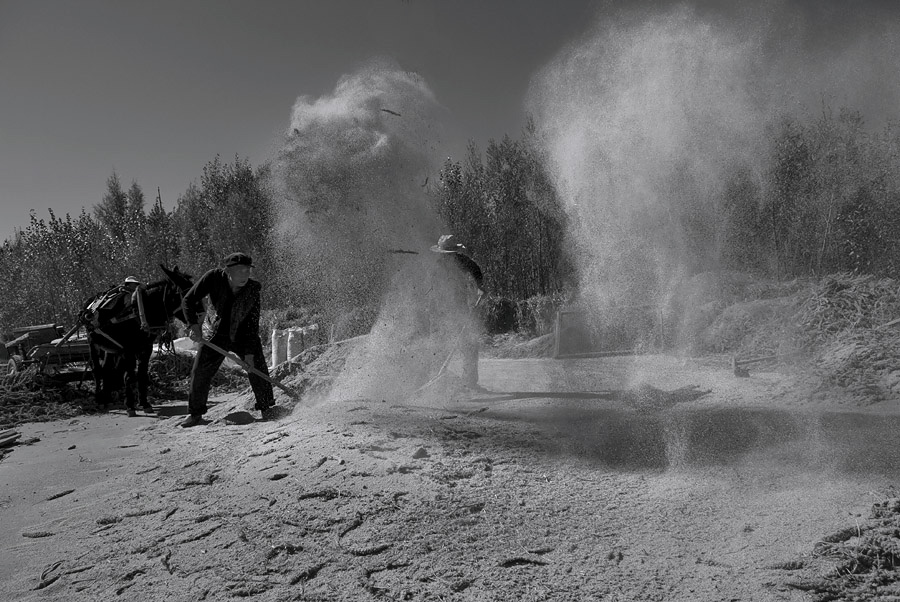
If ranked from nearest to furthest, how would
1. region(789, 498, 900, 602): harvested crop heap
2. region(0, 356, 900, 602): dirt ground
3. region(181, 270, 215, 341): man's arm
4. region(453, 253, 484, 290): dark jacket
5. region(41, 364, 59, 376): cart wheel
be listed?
region(789, 498, 900, 602): harvested crop heap
region(0, 356, 900, 602): dirt ground
region(181, 270, 215, 341): man's arm
region(453, 253, 484, 290): dark jacket
region(41, 364, 59, 376): cart wheel

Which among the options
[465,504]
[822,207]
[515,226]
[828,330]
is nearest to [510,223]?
[515,226]

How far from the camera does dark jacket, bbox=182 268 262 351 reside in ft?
21.1

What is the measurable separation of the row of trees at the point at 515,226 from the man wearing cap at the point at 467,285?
1.15m

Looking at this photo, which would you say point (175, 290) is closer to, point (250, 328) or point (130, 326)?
point (130, 326)

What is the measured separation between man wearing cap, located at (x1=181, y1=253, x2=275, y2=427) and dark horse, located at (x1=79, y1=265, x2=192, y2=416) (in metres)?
1.83

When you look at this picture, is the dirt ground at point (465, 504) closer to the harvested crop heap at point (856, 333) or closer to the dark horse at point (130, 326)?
the harvested crop heap at point (856, 333)

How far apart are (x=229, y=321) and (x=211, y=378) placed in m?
0.65

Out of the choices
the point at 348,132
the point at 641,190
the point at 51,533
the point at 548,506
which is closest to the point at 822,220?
the point at 641,190

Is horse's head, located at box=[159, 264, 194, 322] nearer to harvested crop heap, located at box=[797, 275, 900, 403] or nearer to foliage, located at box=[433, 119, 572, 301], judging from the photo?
harvested crop heap, located at box=[797, 275, 900, 403]

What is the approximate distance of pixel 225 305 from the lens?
6.42m

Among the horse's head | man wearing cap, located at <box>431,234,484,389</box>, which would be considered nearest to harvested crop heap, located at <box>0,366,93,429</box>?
the horse's head

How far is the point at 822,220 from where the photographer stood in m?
13.9

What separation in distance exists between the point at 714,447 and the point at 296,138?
18.6 feet

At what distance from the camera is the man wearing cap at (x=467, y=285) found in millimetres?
7113
